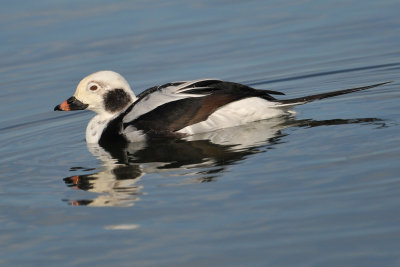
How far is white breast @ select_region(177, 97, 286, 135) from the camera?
10.2m

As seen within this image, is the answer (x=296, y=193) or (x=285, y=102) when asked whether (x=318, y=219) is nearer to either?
(x=296, y=193)

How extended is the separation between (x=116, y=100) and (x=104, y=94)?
16 centimetres

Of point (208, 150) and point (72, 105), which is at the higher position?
point (72, 105)

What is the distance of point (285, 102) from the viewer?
10.2 m

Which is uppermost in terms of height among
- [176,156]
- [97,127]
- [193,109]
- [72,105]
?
[72,105]

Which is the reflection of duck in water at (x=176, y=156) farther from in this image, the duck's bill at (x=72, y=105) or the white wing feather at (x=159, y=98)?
the duck's bill at (x=72, y=105)

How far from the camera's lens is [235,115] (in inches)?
403

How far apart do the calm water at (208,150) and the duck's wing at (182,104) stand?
0.24m

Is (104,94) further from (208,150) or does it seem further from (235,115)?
(208,150)

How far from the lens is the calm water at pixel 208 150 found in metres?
6.59

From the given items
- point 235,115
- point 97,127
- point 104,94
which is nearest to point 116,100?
point 104,94

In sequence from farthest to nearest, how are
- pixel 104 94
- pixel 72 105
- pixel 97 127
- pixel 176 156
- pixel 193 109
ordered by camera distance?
pixel 72 105 → pixel 104 94 → pixel 97 127 → pixel 193 109 → pixel 176 156

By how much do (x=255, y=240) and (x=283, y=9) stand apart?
9655 millimetres

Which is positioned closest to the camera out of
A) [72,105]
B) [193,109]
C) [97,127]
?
[193,109]
